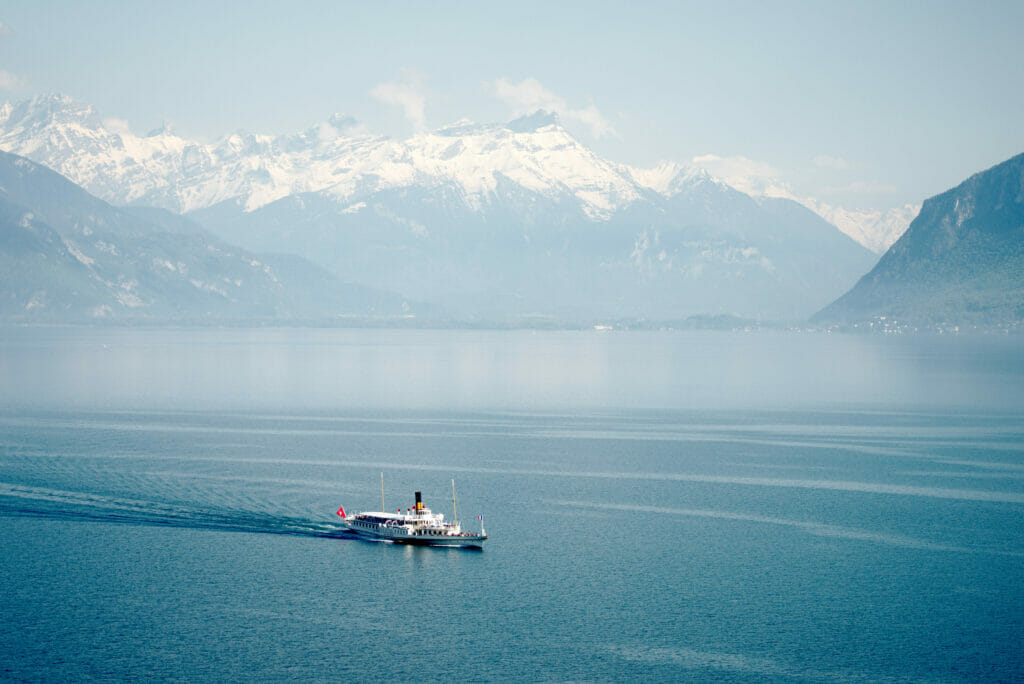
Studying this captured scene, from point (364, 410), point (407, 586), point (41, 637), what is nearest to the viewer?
point (41, 637)

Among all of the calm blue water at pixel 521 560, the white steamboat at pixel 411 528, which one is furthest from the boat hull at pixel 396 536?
the calm blue water at pixel 521 560

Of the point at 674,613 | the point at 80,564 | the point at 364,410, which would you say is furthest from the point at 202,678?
the point at 364,410

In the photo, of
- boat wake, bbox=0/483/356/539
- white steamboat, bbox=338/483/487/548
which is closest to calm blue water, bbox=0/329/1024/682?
boat wake, bbox=0/483/356/539

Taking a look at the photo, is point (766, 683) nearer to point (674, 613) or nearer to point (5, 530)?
point (674, 613)

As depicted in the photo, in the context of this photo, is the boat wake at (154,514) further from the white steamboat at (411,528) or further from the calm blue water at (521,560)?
the white steamboat at (411,528)

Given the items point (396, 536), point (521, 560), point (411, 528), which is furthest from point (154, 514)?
point (521, 560)

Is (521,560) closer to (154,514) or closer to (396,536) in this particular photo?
(396,536)
